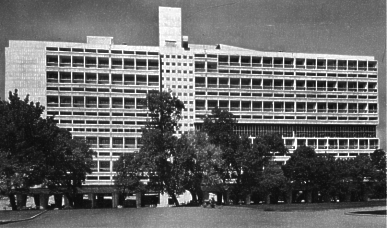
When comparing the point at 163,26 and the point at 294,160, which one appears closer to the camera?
the point at 294,160

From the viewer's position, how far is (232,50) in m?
106

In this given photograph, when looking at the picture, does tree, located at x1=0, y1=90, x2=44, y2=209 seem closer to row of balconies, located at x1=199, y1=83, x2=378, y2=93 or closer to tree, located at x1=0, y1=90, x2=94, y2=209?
tree, located at x1=0, y1=90, x2=94, y2=209

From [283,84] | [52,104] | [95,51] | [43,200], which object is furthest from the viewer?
[283,84]

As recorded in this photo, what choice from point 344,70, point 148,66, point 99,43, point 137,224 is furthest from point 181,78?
point 137,224

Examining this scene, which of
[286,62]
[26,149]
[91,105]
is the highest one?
[286,62]

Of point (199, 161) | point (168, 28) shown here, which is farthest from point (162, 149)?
point (168, 28)

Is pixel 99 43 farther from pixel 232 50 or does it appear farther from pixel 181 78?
pixel 232 50

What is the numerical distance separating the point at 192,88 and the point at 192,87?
0.23m

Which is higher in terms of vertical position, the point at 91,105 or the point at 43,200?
the point at 91,105

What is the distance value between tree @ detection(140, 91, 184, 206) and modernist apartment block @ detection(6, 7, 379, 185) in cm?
3667

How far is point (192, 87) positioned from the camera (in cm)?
10331

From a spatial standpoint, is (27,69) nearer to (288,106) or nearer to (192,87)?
(192,87)

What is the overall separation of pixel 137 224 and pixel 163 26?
79770mm

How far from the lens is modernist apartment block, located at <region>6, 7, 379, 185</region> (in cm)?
9725
